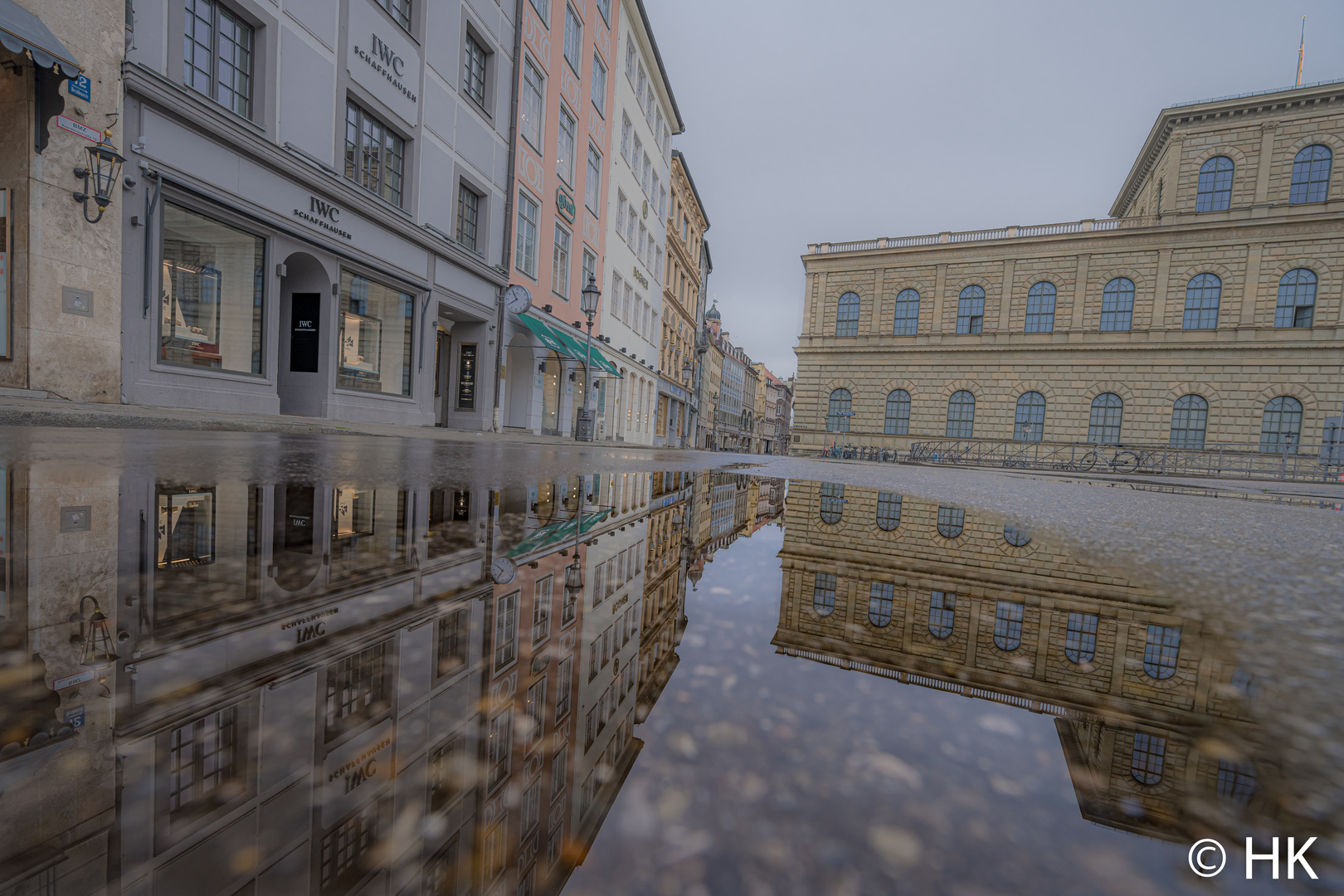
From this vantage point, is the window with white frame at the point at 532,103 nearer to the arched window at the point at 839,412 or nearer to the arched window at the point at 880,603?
the arched window at the point at 880,603

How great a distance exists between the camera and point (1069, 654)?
3.89ft

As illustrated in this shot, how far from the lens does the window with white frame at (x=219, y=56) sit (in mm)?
8133

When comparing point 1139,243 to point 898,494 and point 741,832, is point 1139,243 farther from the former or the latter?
→ point 741,832

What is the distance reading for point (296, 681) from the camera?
0.77 metres

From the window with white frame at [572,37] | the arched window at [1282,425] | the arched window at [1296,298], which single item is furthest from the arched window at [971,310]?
the window with white frame at [572,37]

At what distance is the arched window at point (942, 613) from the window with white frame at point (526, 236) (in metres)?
16.5

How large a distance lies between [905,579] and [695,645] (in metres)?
0.95

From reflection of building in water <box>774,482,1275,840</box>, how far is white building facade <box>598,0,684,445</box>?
853 inches

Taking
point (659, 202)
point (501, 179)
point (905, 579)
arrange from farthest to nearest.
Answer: point (659, 202), point (501, 179), point (905, 579)

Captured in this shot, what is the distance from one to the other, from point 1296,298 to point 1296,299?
0.04 m

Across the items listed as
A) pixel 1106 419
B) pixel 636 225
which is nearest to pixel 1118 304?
pixel 1106 419

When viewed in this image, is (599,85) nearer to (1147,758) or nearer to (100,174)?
(100,174)

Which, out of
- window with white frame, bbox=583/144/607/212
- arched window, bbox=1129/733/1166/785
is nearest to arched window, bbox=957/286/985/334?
window with white frame, bbox=583/144/607/212

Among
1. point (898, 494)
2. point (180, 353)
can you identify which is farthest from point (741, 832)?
point (180, 353)
